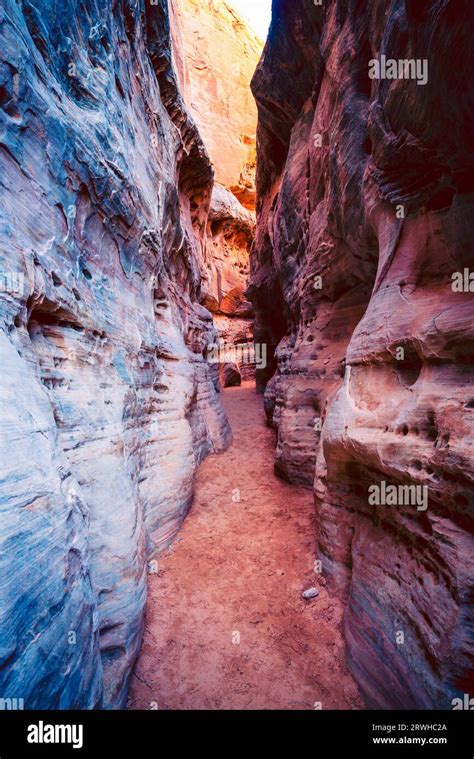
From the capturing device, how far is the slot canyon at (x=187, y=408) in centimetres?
279

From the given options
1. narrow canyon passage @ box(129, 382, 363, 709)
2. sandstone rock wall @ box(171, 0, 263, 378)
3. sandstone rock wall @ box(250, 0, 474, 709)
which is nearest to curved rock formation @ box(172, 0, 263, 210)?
sandstone rock wall @ box(171, 0, 263, 378)

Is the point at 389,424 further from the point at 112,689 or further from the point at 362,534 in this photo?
the point at 112,689

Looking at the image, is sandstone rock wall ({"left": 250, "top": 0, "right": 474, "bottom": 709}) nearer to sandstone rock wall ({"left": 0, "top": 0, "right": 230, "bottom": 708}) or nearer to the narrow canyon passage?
the narrow canyon passage

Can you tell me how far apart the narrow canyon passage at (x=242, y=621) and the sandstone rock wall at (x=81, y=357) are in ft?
1.65

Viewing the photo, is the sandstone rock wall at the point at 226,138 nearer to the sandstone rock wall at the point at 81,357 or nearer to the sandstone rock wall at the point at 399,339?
the sandstone rock wall at the point at 81,357

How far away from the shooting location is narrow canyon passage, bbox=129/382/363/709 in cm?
368

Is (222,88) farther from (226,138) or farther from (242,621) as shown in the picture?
(242,621)

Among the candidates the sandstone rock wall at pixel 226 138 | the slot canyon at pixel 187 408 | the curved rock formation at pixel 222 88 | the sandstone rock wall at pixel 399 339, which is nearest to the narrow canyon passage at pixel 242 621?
the slot canyon at pixel 187 408

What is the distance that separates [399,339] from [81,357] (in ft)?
14.4

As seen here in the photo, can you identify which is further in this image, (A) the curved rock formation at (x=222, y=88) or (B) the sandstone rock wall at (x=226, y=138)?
(A) the curved rock formation at (x=222, y=88)

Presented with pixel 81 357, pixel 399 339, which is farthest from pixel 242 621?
pixel 399 339

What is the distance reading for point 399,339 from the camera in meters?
4.18

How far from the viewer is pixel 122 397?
5.05m

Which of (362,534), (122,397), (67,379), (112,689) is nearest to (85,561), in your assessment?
(112,689)
